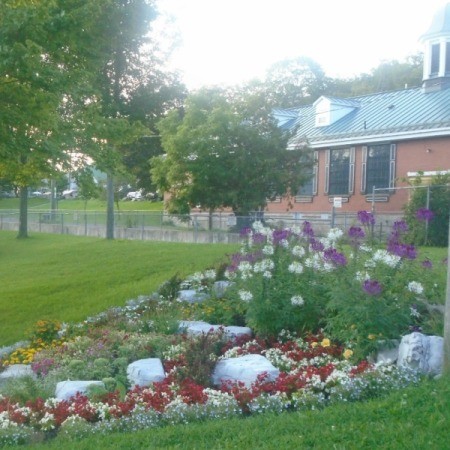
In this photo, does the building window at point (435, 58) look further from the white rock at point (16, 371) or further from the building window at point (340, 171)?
the white rock at point (16, 371)

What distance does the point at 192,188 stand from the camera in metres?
26.8

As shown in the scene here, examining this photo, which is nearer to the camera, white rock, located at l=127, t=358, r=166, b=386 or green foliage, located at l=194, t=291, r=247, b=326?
white rock, located at l=127, t=358, r=166, b=386

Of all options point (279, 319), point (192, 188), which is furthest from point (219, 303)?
point (192, 188)

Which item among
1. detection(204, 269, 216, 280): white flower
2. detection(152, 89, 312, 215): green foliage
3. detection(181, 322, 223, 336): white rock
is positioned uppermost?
detection(152, 89, 312, 215): green foliage

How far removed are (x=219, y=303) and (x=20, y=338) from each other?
3.32 meters

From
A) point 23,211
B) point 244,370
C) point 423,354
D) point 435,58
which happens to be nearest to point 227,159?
point 23,211

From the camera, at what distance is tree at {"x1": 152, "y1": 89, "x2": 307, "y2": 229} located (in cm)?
2623

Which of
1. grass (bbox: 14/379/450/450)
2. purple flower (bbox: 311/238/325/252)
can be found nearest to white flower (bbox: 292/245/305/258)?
purple flower (bbox: 311/238/325/252)

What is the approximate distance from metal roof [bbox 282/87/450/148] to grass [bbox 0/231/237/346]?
12.9 metres

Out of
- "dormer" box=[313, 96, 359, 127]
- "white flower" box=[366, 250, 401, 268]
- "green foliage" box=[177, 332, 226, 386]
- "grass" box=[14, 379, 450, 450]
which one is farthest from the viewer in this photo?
"dormer" box=[313, 96, 359, 127]

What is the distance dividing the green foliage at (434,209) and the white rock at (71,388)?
1511 centimetres

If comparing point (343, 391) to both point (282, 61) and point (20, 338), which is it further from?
point (282, 61)

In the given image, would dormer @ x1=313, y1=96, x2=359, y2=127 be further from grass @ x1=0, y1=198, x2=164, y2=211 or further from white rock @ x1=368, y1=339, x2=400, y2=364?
white rock @ x1=368, y1=339, x2=400, y2=364

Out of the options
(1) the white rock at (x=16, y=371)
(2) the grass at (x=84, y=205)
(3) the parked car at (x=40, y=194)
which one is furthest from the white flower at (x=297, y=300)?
(3) the parked car at (x=40, y=194)
